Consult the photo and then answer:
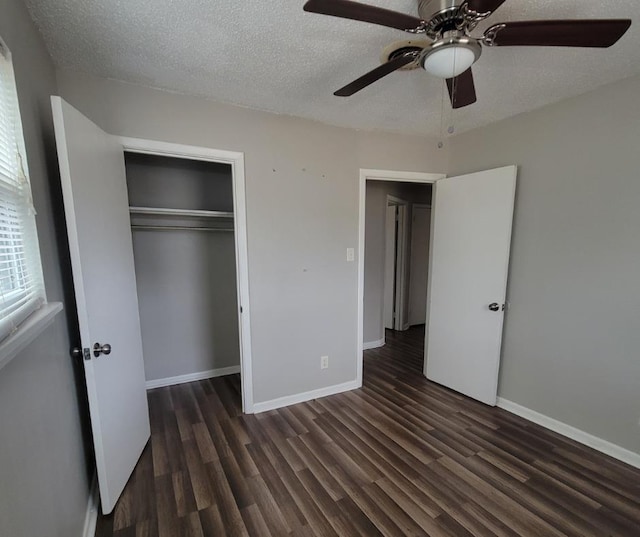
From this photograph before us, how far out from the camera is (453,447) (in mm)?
2070

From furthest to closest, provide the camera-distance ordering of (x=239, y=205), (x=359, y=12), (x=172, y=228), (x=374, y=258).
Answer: (x=374, y=258)
(x=172, y=228)
(x=239, y=205)
(x=359, y=12)

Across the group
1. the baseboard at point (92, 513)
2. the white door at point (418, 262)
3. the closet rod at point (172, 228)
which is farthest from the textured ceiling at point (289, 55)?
the white door at point (418, 262)

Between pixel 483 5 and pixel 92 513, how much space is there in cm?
283

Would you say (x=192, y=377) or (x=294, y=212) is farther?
(x=192, y=377)

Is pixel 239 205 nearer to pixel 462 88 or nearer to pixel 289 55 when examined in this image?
pixel 289 55

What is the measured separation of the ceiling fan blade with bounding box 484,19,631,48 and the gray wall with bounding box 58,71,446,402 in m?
1.57

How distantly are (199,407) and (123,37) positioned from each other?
262 centimetres

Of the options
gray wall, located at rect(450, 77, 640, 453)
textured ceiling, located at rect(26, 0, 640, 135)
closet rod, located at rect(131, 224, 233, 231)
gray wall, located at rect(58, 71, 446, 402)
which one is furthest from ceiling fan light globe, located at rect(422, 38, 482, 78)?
closet rod, located at rect(131, 224, 233, 231)

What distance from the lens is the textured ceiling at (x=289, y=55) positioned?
129cm

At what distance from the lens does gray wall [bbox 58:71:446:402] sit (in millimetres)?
2104

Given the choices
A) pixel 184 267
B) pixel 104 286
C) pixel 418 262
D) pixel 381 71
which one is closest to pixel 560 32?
pixel 381 71

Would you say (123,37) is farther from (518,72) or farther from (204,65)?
(518,72)

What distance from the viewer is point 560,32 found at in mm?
1046

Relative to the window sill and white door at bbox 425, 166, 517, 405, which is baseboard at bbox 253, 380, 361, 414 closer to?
white door at bbox 425, 166, 517, 405
